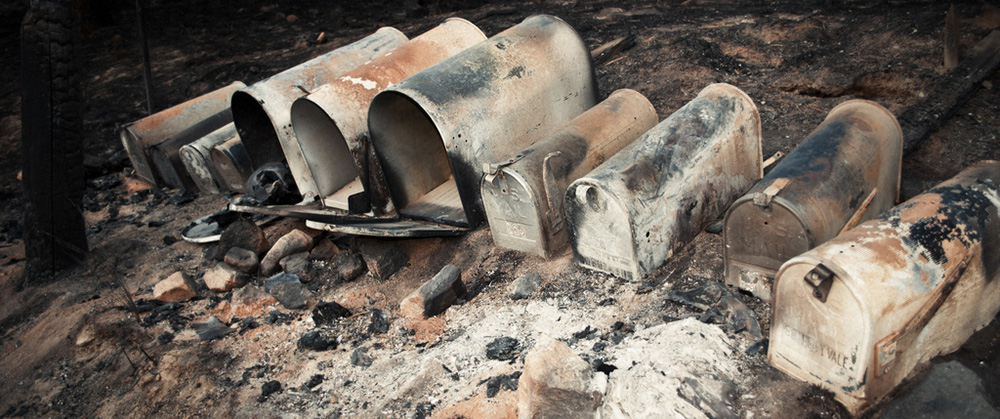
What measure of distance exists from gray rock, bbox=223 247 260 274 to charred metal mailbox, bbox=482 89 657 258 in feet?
7.85

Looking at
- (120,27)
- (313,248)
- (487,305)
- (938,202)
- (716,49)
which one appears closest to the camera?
(938,202)

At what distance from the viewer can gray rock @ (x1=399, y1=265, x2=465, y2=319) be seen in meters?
4.59

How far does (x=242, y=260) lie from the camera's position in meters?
5.87

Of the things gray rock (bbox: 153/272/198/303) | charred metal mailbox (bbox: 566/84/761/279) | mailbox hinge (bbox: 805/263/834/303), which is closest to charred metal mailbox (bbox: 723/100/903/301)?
charred metal mailbox (bbox: 566/84/761/279)

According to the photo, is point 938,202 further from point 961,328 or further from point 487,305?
point 487,305

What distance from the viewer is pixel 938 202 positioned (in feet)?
10.6

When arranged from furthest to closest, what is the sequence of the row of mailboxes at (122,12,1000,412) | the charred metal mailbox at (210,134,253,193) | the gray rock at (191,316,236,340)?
the charred metal mailbox at (210,134,253,193) → the gray rock at (191,316,236,340) → the row of mailboxes at (122,12,1000,412)

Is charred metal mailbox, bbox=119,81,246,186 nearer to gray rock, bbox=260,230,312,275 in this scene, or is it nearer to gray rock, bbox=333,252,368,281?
gray rock, bbox=260,230,312,275

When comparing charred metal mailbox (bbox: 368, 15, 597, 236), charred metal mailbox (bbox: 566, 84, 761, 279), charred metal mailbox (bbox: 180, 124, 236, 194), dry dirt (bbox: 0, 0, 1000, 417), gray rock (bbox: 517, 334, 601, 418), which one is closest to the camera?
gray rock (bbox: 517, 334, 601, 418)

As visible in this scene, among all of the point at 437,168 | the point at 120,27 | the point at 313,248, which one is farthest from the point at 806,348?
the point at 120,27

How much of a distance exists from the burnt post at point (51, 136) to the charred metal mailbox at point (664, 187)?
4.72 metres

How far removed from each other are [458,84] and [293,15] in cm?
886

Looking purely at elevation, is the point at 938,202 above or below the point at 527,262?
above

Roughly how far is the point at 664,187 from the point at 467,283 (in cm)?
169
